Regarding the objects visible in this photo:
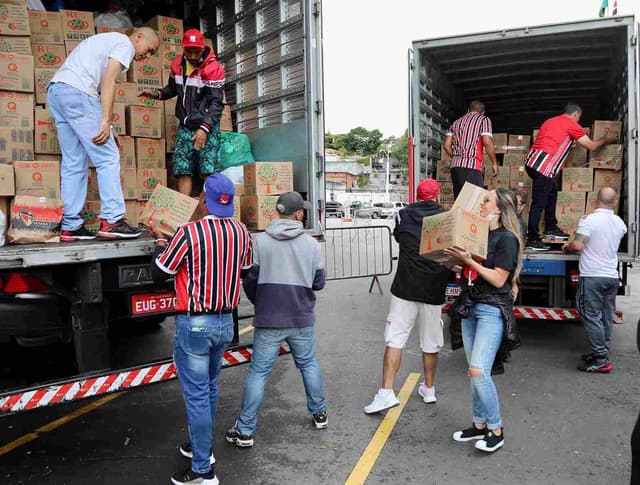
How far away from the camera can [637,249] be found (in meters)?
5.79

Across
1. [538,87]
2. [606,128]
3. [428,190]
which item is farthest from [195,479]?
[538,87]

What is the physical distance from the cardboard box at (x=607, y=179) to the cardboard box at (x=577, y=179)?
0.05 meters

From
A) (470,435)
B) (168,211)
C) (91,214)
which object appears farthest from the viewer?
(91,214)

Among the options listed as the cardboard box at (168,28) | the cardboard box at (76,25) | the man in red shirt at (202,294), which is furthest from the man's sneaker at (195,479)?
the cardboard box at (168,28)

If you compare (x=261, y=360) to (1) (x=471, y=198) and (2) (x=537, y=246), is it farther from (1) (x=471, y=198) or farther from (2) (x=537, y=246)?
(2) (x=537, y=246)

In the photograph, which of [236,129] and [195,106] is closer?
[195,106]

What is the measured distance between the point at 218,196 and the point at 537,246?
13.2 feet

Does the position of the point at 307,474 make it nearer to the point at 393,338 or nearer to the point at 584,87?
the point at 393,338

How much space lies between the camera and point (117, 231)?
159 inches

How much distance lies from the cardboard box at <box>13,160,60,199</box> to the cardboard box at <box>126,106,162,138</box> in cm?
94

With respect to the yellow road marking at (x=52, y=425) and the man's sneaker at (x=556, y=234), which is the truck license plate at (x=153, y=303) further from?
the man's sneaker at (x=556, y=234)

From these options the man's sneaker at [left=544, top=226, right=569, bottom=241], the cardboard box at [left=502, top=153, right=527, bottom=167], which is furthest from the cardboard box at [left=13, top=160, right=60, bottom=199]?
the cardboard box at [left=502, top=153, right=527, bottom=167]

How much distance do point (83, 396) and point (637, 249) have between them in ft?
16.8

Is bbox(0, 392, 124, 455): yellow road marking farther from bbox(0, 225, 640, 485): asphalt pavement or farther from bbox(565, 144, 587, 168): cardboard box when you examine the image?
bbox(565, 144, 587, 168): cardboard box
